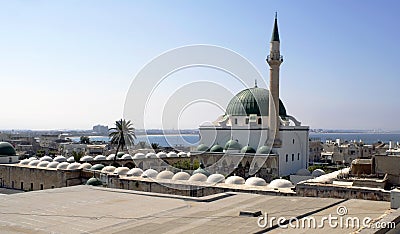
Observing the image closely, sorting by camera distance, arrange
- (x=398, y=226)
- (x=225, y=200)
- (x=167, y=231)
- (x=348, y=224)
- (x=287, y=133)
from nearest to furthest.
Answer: (x=398, y=226) < (x=167, y=231) < (x=348, y=224) < (x=225, y=200) < (x=287, y=133)

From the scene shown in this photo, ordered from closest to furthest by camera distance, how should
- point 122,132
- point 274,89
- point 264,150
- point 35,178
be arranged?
point 35,178 → point 264,150 → point 274,89 → point 122,132

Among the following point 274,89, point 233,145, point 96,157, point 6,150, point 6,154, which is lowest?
point 96,157

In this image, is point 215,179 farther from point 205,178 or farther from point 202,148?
point 202,148

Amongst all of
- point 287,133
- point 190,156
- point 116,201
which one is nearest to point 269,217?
point 116,201

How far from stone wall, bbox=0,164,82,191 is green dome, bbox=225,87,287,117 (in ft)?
39.5

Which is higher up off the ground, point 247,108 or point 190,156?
point 247,108

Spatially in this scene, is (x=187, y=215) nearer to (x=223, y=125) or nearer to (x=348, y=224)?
(x=348, y=224)

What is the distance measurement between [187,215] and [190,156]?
72.6 ft

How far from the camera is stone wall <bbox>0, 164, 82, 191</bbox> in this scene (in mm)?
23641

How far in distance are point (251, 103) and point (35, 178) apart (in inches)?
583

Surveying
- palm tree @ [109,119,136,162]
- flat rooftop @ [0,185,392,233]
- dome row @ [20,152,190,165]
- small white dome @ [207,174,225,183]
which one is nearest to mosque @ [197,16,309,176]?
dome row @ [20,152,190,165]

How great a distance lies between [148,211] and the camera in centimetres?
1090

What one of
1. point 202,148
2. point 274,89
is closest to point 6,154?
point 202,148

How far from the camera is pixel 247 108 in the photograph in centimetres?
3031
